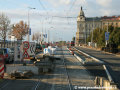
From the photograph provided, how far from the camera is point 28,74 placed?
14.8 meters

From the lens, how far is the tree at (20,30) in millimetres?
66000

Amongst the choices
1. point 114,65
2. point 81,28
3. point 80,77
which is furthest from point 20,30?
point 81,28

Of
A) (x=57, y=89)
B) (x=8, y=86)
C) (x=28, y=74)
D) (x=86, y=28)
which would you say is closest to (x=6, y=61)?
(x=28, y=74)

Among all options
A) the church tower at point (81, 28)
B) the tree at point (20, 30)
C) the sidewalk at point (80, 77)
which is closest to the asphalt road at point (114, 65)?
the sidewalk at point (80, 77)

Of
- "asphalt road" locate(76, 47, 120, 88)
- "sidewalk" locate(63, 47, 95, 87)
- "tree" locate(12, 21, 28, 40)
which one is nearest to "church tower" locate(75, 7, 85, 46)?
"tree" locate(12, 21, 28, 40)

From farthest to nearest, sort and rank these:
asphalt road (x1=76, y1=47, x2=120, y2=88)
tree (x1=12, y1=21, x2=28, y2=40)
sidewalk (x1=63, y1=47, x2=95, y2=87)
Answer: tree (x1=12, y1=21, x2=28, y2=40)
asphalt road (x1=76, y1=47, x2=120, y2=88)
sidewalk (x1=63, y1=47, x2=95, y2=87)

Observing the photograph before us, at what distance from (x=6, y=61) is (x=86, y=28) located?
116994 millimetres

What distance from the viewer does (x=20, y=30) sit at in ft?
217

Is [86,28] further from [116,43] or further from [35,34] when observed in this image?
[116,43]

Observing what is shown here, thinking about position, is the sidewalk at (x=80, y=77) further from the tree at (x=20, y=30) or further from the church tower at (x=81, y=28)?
the church tower at (x=81, y=28)

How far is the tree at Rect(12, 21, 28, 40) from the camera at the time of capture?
66000 millimetres

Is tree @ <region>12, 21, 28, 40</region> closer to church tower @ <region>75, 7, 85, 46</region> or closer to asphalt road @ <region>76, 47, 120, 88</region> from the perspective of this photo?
asphalt road @ <region>76, 47, 120, 88</region>

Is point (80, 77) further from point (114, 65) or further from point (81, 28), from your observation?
point (81, 28)

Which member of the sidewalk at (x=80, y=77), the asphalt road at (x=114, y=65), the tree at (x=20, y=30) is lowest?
the asphalt road at (x=114, y=65)
